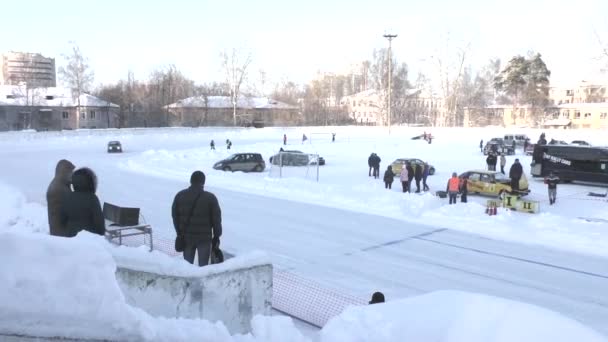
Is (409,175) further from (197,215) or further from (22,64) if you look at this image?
(22,64)

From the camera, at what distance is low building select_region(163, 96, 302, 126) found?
273ft

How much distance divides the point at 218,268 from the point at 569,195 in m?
Result: 20.9

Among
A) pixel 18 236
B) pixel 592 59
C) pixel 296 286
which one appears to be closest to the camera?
pixel 18 236

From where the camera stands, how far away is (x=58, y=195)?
6.15 meters

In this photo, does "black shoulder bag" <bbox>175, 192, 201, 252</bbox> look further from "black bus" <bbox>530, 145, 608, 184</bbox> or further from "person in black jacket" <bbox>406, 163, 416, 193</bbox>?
"black bus" <bbox>530, 145, 608, 184</bbox>

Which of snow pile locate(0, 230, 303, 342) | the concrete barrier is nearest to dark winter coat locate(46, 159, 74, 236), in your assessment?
the concrete barrier

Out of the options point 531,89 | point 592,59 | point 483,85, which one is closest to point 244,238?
point 592,59

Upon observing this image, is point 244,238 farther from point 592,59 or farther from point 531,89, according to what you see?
point 531,89

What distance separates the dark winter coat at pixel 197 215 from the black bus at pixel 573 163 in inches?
924

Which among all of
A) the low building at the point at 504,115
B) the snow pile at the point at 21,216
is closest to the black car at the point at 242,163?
the snow pile at the point at 21,216

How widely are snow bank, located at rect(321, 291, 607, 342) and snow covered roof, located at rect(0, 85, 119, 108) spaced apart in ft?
260

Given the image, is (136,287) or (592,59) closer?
(136,287)

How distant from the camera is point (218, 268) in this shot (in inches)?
173

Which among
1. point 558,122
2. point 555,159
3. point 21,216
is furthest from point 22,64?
point 21,216
